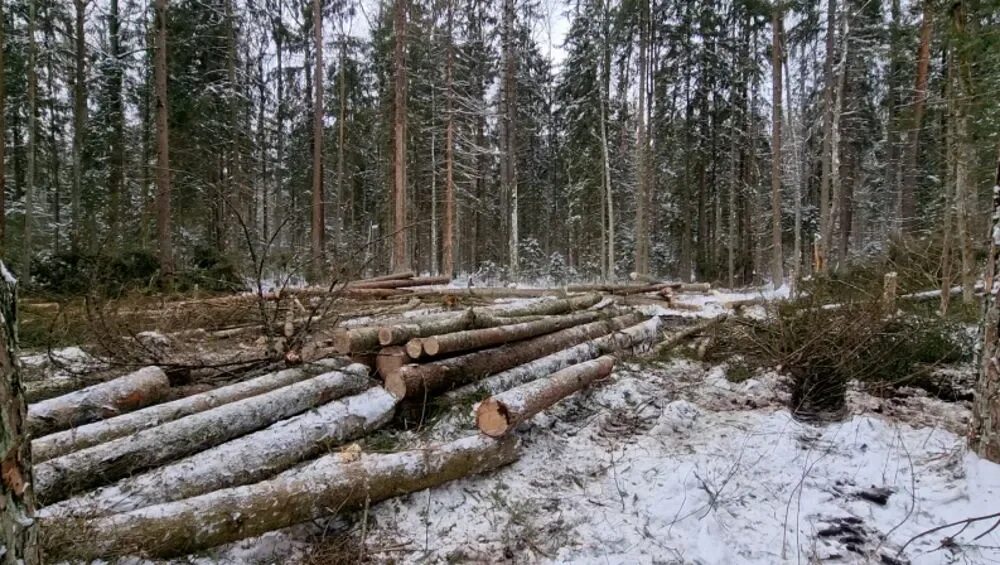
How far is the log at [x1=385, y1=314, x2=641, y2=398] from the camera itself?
4371mm

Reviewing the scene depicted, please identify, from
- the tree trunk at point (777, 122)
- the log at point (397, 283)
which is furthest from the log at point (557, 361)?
the tree trunk at point (777, 122)

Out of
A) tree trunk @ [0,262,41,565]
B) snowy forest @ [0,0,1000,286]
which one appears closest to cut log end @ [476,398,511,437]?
tree trunk @ [0,262,41,565]

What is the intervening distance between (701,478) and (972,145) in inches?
362

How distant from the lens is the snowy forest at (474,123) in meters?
15.1

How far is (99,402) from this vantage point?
12.4ft

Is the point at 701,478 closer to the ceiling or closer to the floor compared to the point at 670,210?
closer to the floor

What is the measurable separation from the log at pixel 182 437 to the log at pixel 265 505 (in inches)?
20.1

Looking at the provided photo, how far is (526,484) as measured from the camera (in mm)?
3598

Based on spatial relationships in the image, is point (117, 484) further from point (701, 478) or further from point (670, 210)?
point (670, 210)

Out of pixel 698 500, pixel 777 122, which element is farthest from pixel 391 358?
pixel 777 122

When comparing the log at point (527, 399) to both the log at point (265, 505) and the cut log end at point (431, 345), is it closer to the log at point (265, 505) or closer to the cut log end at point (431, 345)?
the log at point (265, 505)

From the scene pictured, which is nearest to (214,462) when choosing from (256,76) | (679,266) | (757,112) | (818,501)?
(818,501)

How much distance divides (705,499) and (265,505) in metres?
2.74

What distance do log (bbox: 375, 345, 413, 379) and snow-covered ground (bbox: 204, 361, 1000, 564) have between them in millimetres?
680
